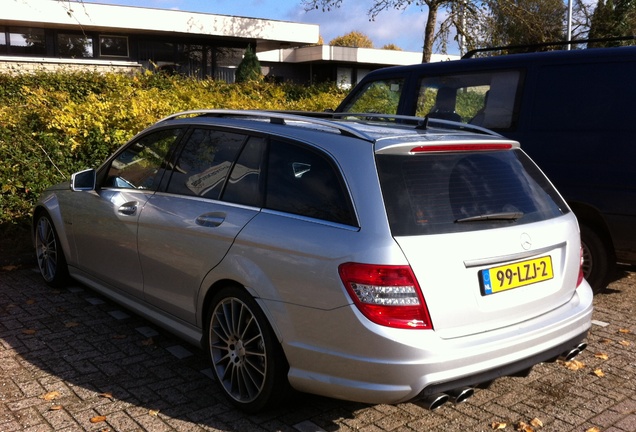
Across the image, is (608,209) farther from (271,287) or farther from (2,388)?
(2,388)

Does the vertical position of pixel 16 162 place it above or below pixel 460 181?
below

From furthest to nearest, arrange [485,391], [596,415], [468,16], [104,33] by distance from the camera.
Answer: [104,33] < [468,16] < [485,391] < [596,415]

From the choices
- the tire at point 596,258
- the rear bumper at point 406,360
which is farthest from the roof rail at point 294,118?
the tire at point 596,258

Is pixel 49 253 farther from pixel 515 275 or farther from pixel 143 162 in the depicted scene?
pixel 515 275

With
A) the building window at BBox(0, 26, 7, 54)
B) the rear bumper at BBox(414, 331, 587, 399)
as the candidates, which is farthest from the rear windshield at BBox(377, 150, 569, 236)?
the building window at BBox(0, 26, 7, 54)

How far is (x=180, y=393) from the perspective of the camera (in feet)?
13.7

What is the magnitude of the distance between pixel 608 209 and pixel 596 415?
229 centimetres

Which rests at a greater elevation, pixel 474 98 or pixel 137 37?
pixel 137 37

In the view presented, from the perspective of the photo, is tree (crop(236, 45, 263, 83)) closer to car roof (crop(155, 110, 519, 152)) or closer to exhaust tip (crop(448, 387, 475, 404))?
car roof (crop(155, 110, 519, 152))

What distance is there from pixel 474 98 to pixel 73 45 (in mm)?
24115

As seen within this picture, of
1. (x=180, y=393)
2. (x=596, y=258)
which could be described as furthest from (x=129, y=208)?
(x=596, y=258)

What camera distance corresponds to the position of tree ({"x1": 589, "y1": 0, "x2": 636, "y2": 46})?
33281 millimetres

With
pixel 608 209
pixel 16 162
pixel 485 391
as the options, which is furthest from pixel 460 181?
pixel 16 162

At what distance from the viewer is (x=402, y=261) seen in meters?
3.14
